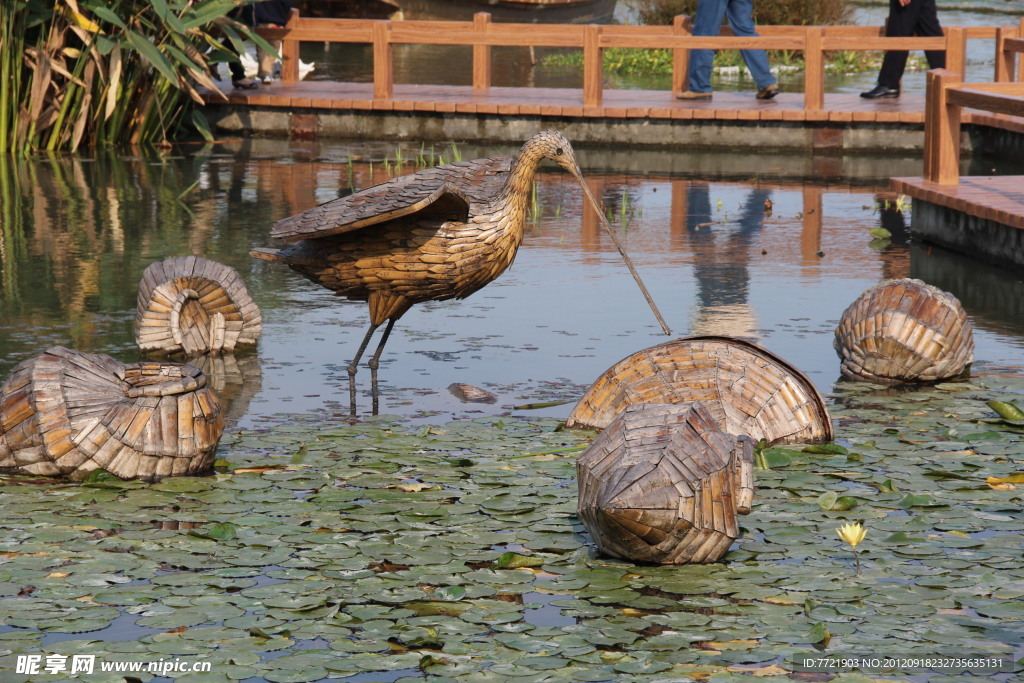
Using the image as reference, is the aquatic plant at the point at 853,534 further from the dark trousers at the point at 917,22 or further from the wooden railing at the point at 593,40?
the dark trousers at the point at 917,22

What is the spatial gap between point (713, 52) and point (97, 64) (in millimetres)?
6571

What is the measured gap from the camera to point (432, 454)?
5012 mm

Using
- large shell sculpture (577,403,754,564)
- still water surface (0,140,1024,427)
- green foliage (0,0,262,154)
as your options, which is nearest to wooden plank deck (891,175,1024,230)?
still water surface (0,140,1024,427)

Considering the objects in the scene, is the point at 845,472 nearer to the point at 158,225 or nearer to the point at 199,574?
the point at 199,574

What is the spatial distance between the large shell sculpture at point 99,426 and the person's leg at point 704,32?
10774mm

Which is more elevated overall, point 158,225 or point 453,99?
point 453,99

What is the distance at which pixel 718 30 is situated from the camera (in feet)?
48.2

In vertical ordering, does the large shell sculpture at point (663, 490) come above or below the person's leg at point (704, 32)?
below

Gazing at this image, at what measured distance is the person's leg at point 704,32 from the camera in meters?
14.5

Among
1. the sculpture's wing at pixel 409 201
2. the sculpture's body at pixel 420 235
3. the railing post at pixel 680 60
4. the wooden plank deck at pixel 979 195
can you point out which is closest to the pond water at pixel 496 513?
the wooden plank deck at pixel 979 195

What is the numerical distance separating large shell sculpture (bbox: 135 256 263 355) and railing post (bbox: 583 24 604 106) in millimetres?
7966

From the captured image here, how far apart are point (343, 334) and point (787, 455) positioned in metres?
2.91

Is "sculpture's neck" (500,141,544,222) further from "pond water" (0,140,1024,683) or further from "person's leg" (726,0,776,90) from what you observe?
"person's leg" (726,0,776,90)

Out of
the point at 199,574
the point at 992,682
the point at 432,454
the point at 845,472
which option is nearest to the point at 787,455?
the point at 845,472
